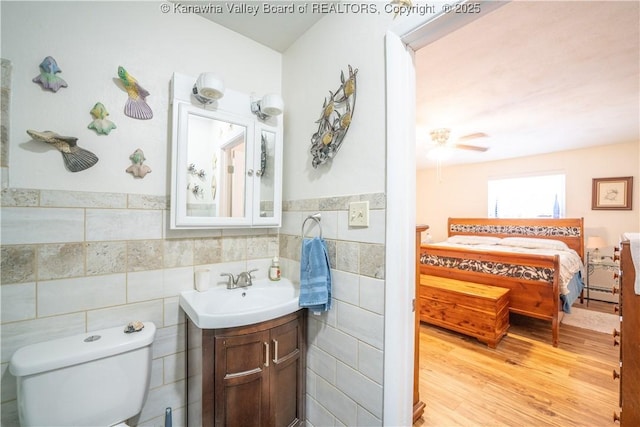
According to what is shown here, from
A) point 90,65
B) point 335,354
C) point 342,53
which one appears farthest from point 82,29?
point 335,354

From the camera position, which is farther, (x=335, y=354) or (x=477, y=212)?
(x=477, y=212)

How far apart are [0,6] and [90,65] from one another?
0.30 m

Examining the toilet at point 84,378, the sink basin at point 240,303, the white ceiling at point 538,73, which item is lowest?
the toilet at point 84,378

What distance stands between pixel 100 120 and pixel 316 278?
4.00 feet

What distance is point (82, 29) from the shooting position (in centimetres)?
114

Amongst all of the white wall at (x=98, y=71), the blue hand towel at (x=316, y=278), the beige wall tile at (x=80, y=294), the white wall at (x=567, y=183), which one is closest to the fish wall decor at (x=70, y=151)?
the white wall at (x=98, y=71)

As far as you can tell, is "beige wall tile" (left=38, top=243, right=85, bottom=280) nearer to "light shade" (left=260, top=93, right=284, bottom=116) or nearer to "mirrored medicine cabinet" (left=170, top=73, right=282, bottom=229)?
"mirrored medicine cabinet" (left=170, top=73, right=282, bottom=229)

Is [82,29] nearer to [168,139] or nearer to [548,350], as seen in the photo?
[168,139]

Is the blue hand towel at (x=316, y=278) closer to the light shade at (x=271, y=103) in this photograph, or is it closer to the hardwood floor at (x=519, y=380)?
the light shade at (x=271, y=103)

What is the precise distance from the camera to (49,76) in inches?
41.7

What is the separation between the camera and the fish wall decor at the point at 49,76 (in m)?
1.05

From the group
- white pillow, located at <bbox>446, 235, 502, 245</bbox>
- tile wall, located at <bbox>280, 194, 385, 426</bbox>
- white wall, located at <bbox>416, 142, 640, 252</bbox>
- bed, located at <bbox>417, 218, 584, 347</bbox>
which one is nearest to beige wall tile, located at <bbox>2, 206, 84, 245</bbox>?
tile wall, located at <bbox>280, 194, 385, 426</bbox>

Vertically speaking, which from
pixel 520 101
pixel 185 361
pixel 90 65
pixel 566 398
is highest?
pixel 520 101

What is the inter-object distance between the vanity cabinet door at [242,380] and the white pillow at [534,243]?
4.38m
